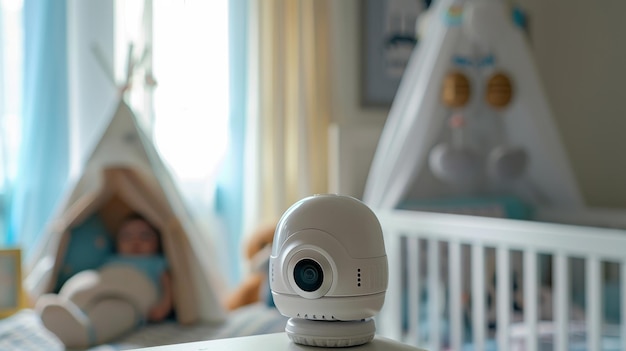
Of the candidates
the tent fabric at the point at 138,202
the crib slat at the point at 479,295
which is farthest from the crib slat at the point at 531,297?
the tent fabric at the point at 138,202

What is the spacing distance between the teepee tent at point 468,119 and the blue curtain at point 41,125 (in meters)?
0.98

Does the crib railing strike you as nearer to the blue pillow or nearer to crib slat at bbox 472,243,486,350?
crib slat at bbox 472,243,486,350

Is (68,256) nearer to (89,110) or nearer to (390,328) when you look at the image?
(89,110)

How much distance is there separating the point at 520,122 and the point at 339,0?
2.77 ft

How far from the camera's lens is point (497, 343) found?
2045mm

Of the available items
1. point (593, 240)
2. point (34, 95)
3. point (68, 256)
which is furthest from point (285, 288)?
point (34, 95)

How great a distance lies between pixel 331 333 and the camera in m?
0.86

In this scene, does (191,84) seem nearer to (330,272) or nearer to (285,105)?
(285,105)

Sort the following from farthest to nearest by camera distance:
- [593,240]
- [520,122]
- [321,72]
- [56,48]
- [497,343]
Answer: [321,72]
[520,122]
[56,48]
[497,343]
[593,240]

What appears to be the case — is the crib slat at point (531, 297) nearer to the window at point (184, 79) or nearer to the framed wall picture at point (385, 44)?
the window at point (184, 79)

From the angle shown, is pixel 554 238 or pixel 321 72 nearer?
pixel 554 238

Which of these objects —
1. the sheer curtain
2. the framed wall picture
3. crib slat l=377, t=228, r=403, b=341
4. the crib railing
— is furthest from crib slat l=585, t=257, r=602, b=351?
the framed wall picture

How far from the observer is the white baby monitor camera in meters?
0.85

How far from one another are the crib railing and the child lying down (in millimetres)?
684
